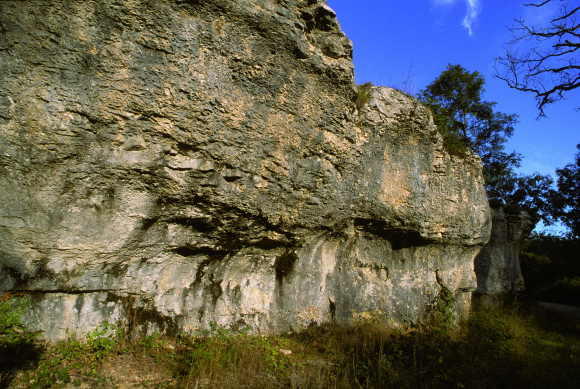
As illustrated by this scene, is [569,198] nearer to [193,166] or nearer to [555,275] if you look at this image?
[555,275]

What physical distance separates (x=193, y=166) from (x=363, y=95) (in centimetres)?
265

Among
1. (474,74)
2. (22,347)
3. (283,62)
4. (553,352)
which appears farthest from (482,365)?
(474,74)

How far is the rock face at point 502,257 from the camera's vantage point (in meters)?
9.70

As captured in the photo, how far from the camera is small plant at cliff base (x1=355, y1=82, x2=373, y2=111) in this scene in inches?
194

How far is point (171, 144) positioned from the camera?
3490 millimetres

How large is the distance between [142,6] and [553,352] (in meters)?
7.60

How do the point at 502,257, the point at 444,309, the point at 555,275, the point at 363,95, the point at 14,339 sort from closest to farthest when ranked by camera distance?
the point at 14,339 → the point at 363,95 → the point at 444,309 → the point at 502,257 → the point at 555,275

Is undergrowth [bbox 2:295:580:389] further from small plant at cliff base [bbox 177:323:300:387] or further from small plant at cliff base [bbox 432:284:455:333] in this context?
small plant at cliff base [bbox 432:284:455:333]

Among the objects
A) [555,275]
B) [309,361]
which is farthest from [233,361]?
[555,275]

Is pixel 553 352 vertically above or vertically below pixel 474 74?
below

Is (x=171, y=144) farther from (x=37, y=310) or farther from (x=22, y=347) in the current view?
(x=22, y=347)

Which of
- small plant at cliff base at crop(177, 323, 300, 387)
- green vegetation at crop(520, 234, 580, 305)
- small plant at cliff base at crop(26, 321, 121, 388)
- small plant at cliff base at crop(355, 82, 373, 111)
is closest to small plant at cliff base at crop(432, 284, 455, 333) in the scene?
small plant at cliff base at crop(177, 323, 300, 387)

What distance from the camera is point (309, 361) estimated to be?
3984mm

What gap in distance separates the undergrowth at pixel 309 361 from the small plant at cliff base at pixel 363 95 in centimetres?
297
